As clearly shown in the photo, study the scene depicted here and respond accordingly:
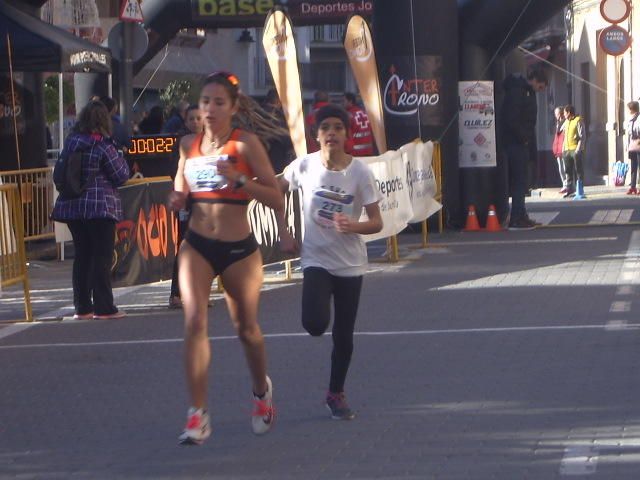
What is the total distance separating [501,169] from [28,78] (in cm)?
665

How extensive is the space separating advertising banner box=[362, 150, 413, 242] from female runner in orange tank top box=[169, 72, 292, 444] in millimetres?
7285

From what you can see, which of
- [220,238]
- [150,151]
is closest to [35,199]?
[150,151]

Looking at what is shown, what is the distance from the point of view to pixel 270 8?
2216 centimetres

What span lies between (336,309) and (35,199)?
32.7 feet

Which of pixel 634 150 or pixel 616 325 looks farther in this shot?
pixel 634 150

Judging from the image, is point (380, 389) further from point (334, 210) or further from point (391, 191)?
point (391, 191)

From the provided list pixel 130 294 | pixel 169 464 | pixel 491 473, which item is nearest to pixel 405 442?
pixel 491 473

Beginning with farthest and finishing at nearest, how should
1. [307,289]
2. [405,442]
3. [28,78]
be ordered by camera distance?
1. [28,78]
2. [307,289]
3. [405,442]

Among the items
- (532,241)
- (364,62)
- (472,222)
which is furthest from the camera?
(472,222)

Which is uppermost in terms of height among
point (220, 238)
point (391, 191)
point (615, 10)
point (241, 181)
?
point (615, 10)

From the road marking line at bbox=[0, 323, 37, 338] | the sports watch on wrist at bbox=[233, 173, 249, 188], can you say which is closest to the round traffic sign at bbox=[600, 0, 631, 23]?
the road marking line at bbox=[0, 323, 37, 338]

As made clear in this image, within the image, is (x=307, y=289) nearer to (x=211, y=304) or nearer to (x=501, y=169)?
(x=211, y=304)

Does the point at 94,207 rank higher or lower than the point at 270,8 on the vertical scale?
lower

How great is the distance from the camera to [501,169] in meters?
19.5
